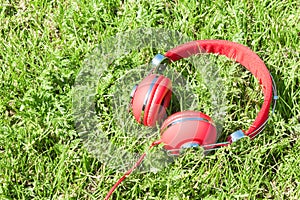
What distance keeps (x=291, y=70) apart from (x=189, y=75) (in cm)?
67

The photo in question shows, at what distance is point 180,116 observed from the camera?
347 cm

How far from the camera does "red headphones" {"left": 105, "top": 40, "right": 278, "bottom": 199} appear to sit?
3.47 m

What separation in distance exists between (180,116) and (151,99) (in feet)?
0.66

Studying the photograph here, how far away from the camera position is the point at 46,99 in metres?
3.94

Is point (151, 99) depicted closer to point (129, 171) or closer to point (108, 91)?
point (129, 171)

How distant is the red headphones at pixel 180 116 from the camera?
3467 mm

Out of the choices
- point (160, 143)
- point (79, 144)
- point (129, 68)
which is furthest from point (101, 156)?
point (129, 68)

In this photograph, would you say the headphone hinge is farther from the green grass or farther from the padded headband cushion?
the padded headband cushion

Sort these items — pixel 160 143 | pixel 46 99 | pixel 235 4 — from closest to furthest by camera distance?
pixel 160 143 → pixel 46 99 → pixel 235 4

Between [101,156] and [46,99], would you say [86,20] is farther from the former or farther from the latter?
[101,156]

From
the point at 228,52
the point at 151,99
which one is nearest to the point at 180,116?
the point at 151,99

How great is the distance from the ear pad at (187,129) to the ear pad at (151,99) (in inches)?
4.1

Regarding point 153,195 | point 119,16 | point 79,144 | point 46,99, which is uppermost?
point 119,16

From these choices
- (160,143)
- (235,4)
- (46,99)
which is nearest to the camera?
(160,143)
